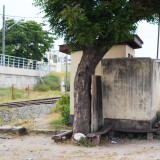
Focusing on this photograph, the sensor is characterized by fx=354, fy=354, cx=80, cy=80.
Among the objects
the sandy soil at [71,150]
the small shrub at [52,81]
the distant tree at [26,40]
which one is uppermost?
the distant tree at [26,40]

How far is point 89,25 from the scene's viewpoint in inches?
362

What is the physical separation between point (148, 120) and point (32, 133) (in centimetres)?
388

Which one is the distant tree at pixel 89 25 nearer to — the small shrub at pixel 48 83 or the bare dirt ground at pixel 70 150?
the bare dirt ground at pixel 70 150

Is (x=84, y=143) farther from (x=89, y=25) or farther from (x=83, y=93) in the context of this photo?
(x=89, y=25)

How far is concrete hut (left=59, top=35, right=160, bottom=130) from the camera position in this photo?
11375mm

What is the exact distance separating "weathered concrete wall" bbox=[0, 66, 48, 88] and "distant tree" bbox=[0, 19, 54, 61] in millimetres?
3932

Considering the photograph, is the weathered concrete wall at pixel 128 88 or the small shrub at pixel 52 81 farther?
the small shrub at pixel 52 81

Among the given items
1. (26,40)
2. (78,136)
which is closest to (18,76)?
(26,40)

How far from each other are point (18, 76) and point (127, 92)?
94.1ft

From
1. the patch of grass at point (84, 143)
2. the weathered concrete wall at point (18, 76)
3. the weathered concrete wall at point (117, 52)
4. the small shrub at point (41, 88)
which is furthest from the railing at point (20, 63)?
the patch of grass at point (84, 143)

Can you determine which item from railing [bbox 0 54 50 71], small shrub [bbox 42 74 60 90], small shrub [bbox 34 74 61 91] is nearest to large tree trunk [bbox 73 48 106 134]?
railing [bbox 0 54 50 71]

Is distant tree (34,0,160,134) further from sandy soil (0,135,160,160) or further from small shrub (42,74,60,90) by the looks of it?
small shrub (42,74,60,90)

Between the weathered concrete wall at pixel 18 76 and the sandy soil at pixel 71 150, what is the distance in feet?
83.5

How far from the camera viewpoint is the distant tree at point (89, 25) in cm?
905
